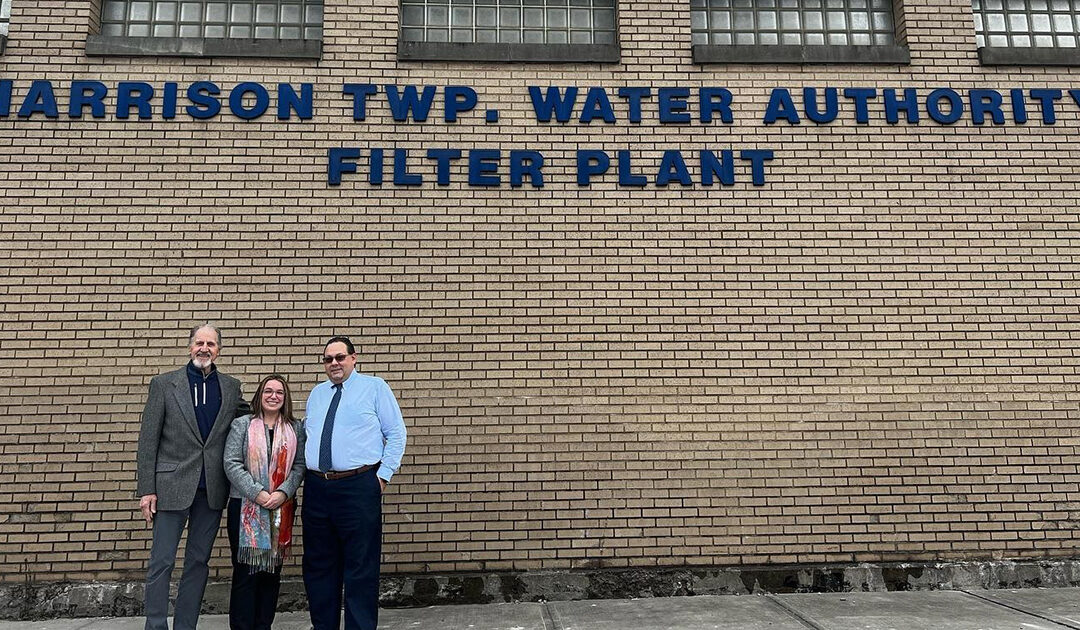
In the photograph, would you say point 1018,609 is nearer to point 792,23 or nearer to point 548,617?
point 548,617

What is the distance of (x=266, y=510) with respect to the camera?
407 centimetres

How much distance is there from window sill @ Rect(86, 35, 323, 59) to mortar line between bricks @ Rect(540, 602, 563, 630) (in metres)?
4.54

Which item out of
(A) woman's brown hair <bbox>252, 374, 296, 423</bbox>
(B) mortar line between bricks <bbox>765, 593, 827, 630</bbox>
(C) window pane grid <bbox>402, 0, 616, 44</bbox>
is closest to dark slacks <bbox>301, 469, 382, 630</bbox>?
(A) woman's brown hair <bbox>252, 374, 296, 423</bbox>

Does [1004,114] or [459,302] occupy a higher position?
[1004,114]

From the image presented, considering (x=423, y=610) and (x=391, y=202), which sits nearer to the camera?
(x=423, y=610)

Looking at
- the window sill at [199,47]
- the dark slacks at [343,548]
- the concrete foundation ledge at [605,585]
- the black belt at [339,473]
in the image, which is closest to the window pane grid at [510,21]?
the window sill at [199,47]

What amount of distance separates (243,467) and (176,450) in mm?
388

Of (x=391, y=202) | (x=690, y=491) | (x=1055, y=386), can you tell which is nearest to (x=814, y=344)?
(x=690, y=491)

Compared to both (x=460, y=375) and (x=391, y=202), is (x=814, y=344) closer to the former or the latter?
(x=460, y=375)

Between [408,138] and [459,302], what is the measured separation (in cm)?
141

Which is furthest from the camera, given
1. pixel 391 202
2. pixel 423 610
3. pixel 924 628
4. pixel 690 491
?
pixel 391 202

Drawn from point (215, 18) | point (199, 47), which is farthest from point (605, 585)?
point (215, 18)

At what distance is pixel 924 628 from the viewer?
13.9 feet

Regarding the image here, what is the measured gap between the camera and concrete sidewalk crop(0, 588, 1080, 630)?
14.3 ft
